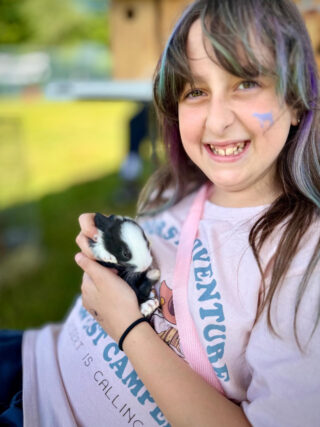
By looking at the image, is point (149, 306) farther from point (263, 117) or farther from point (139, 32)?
point (139, 32)

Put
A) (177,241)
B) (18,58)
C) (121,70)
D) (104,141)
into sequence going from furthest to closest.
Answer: (18,58) → (104,141) → (121,70) → (177,241)

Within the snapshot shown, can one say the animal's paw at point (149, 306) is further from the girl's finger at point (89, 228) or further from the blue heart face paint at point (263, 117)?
the blue heart face paint at point (263, 117)

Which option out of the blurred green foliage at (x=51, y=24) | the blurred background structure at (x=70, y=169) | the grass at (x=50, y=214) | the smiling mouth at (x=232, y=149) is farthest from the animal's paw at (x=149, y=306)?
the blurred green foliage at (x=51, y=24)

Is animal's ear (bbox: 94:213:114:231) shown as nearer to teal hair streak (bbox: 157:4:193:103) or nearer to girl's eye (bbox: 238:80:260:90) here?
teal hair streak (bbox: 157:4:193:103)

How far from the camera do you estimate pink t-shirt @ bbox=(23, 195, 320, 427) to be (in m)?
0.74

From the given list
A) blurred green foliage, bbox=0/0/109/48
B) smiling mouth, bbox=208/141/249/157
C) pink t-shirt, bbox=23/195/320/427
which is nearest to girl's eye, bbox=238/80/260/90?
smiling mouth, bbox=208/141/249/157

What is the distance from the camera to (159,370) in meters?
0.87

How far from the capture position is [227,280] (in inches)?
37.2

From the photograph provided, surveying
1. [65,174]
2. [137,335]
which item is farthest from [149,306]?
[65,174]

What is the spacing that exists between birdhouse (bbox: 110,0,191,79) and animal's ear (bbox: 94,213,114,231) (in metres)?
1.83

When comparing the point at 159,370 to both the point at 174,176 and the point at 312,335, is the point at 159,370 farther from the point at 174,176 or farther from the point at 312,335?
the point at 174,176

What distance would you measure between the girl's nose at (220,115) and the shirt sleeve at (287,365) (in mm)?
324

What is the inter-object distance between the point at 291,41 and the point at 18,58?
1711 cm

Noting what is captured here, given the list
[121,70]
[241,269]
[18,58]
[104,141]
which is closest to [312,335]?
[241,269]
